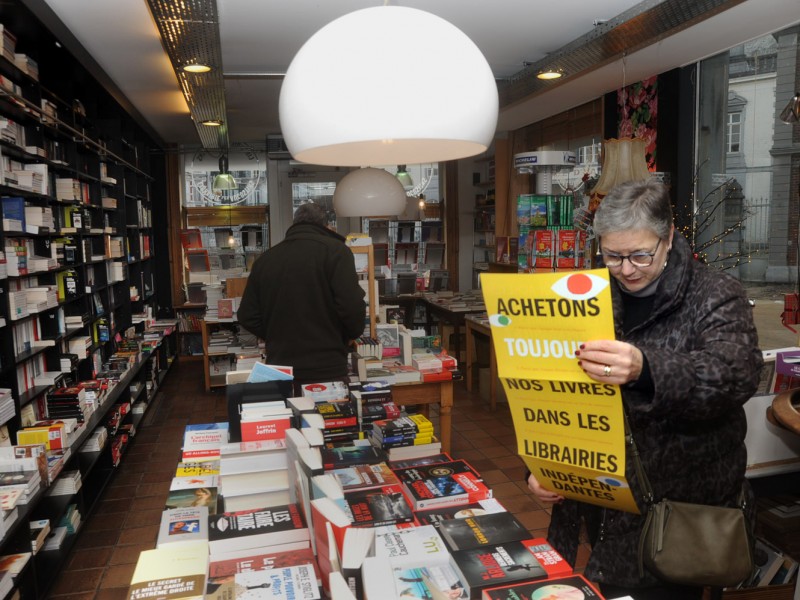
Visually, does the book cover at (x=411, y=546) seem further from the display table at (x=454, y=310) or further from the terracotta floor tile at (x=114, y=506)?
the display table at (x=454, y=310)

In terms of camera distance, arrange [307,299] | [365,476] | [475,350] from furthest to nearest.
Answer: [475,350]
[307,299]
[365,476]

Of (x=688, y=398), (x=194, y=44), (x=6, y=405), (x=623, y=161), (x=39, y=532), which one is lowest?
(x=39, y=532)

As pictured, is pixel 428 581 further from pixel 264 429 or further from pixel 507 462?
pixel 507 462

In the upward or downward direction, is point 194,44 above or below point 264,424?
above

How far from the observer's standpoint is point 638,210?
171cm

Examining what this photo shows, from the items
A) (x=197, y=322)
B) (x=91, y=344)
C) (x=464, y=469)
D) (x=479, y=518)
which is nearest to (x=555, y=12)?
(x=464, y=469)

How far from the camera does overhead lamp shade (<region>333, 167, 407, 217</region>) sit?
14.8 feet

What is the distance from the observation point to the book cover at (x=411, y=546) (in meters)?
1.46

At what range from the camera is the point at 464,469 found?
2.09 metres

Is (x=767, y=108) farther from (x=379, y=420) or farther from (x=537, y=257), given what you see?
(x=379, y=420)

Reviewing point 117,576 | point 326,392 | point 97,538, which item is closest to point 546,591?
point 326,392

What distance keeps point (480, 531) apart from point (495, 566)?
0.18 metres

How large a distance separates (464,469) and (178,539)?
893mm

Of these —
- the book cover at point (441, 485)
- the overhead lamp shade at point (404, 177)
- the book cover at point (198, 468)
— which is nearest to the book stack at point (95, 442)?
the book cover at point (198, 468)
